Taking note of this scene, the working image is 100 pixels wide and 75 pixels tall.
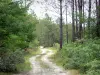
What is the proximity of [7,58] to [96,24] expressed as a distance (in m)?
8.77

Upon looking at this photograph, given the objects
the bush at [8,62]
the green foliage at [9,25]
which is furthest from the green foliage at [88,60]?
the green foliage at [9,25]

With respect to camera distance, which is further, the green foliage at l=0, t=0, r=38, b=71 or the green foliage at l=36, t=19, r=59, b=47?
the green foliage at l=36, t=19, r=59, b=47

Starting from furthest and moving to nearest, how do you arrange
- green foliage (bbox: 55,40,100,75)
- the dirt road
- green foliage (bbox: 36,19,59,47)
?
green foliage (bbox: 36,19,59,47)
the dirt road
green foliage (bbox: 55,40,100,75)

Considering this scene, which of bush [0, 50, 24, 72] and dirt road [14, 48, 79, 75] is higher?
bush [0, 50, 24, 72]

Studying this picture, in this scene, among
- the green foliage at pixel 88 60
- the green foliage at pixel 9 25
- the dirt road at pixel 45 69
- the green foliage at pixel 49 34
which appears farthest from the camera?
the green foliage at pixel 49 34

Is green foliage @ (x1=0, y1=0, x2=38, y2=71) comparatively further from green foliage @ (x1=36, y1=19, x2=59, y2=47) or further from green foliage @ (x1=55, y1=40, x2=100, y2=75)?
green foliage @ (x1=36, y1=19, x2=59, y2=47)

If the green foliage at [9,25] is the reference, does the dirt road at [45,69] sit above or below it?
below

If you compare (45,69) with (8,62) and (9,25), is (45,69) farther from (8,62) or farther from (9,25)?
(9,25)

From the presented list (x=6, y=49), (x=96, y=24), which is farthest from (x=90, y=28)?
(x=6, y=49)

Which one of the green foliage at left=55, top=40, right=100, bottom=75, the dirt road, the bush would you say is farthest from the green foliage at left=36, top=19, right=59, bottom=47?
the bush

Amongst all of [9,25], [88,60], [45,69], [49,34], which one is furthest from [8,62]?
[49,34]

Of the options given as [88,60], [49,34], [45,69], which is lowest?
[49,34]

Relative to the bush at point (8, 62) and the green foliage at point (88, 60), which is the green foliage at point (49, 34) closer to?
the green foliage at point (88, 60)

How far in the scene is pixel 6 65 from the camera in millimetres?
17812
